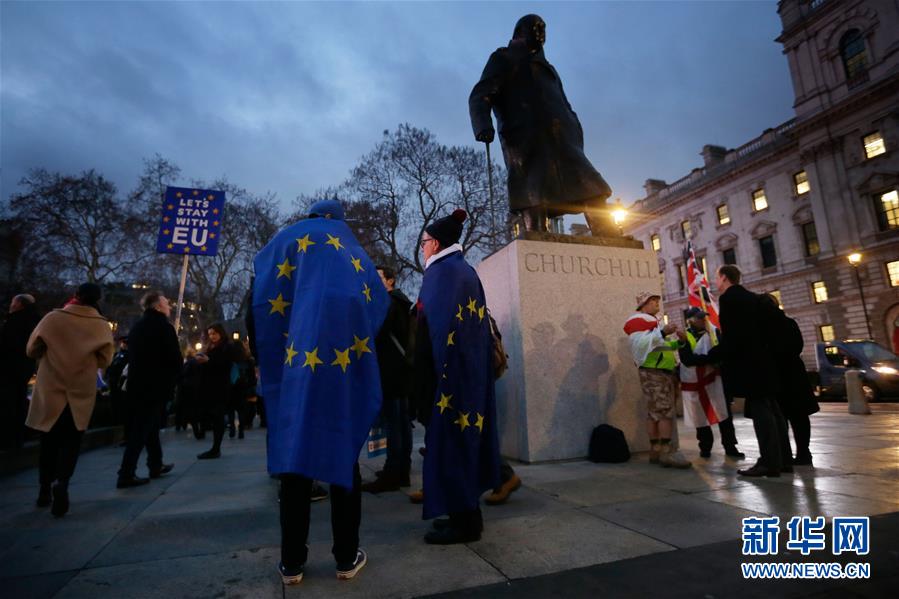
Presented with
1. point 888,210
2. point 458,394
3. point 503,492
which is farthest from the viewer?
point 888,210

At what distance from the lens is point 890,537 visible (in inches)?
95.3

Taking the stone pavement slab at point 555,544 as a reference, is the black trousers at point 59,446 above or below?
above

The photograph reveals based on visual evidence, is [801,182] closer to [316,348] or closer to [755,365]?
[755,365]

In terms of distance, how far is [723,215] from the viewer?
123ft

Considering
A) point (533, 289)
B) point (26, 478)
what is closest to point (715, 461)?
point (533, 289)

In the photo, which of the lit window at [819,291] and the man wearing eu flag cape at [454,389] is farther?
the lit window at [819,291]

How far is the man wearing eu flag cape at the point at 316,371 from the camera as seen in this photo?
2219mm

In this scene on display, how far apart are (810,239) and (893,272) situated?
587cm

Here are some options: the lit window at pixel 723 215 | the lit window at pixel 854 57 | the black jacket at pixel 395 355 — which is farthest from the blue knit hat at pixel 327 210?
the lit window at pixel 723 215

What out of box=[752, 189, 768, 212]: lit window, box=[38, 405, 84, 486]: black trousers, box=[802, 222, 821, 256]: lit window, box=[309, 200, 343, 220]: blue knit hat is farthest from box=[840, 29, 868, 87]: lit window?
box=[38, 405, 84, 486]: black trousers

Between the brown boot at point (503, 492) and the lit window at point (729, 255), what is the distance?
39.7 meters

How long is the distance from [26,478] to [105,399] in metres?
4.75

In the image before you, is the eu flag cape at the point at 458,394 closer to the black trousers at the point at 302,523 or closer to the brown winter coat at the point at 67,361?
the black trousers at the point at 302,523

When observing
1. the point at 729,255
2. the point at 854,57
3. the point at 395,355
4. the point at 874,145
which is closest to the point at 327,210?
the point at 395,355
